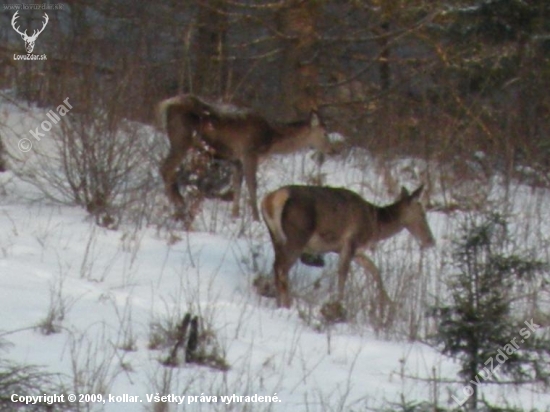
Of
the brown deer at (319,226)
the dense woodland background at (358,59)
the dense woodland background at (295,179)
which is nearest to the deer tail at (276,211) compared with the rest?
the brown deer at (319,226)

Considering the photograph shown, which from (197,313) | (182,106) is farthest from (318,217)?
(182,106)

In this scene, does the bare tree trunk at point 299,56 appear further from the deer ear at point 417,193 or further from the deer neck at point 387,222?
the deer neck at point 387,222

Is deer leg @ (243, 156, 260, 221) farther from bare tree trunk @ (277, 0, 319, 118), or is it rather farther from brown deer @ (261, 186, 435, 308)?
bare tree trunk @ (277, 0, 319, 118)

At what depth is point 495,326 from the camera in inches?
224

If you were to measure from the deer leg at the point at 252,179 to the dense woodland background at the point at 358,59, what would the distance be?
98 cm

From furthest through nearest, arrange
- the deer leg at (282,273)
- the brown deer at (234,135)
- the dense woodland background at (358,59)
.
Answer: the dense woodland background at (358,59), the brown deer at (234,135), the deer leg at (282,273)

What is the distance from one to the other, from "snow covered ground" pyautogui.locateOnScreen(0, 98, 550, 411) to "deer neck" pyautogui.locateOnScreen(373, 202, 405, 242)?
0.19 metres

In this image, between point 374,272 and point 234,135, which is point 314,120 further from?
point 374,272

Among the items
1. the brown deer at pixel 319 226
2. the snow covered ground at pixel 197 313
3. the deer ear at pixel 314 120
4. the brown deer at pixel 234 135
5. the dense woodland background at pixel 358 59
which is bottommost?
the snow covered ground at pixel 197 313

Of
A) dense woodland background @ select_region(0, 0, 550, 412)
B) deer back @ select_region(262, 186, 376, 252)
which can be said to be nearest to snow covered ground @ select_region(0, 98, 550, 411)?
dense woodland background @ select_region(0, 0, 550, 412)

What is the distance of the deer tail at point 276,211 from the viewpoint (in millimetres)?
10117

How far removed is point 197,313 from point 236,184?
5921 mm

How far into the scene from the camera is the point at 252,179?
1390cm

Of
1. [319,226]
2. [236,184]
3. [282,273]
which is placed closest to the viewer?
[282,273]
